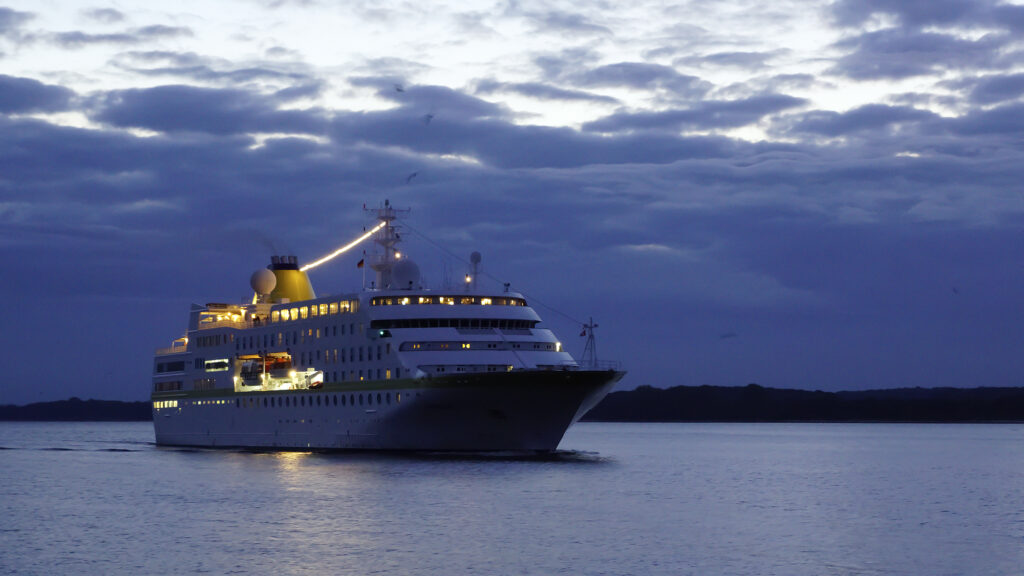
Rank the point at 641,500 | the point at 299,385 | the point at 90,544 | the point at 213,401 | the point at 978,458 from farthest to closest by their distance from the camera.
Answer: the point at 978,458 → the point at 213,401 → the point at 299,385 → the point at 641,500 → the point at 90,544

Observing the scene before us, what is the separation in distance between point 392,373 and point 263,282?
26.2 m

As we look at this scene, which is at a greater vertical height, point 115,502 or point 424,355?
point 424,355

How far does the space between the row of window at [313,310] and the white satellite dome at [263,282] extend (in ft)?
24.3

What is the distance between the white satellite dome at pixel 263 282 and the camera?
9194cm

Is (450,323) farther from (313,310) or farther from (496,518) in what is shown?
(496,518)

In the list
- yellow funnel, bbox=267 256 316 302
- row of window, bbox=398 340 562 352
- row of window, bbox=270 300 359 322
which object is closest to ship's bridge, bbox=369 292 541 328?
row of window, bbox=398 340 562 352

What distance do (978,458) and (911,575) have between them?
7092cm

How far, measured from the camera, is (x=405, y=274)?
7950 centimetres

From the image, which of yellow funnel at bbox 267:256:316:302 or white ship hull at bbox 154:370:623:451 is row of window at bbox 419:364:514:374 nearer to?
white ship hull at bbox 154:370:623:451

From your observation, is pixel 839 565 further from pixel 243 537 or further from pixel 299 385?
pixel 299 385

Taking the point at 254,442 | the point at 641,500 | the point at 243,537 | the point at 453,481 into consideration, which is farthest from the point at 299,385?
the point at 243,537

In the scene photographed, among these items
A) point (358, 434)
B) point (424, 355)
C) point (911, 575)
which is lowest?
point (911, 575)

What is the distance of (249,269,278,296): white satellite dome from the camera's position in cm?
9194

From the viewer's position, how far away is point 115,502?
54.5 metres
